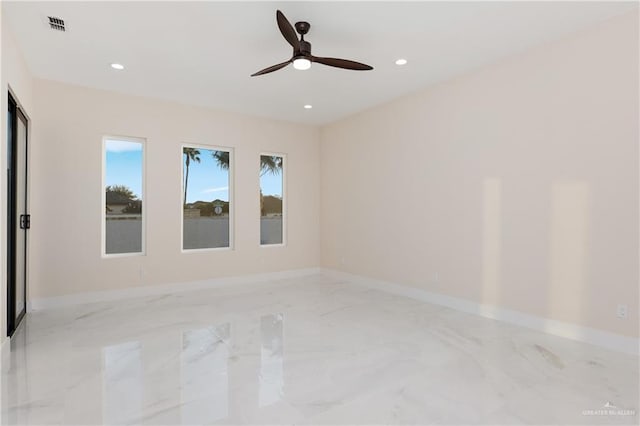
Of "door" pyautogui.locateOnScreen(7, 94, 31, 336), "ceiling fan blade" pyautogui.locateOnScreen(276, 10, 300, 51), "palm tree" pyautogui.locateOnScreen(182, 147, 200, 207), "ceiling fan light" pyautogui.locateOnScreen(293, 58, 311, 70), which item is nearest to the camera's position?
"ceiling fan blade" pyautogui.locateOnScreen(276, 10, 300, 51)

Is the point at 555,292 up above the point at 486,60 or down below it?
below

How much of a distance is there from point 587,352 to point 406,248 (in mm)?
2359

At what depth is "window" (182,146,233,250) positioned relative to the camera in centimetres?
550

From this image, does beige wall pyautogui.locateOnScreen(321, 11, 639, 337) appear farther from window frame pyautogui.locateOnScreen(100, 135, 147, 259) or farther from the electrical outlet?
window frame pyautogui.locateOnScreen(100, 135, 147, 259)

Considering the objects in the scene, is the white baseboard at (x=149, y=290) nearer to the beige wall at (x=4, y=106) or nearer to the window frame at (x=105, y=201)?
the window frame at (x=105, y=201)

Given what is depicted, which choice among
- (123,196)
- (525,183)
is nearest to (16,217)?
(123,196)

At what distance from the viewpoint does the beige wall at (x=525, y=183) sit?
3006 mm

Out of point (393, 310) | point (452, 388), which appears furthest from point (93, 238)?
point (452, 388)

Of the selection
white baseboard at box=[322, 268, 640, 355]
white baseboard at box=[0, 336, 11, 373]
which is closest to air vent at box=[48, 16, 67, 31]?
white baseboard at box=[0, 336, 11, 373]

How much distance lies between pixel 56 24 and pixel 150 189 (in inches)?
94.0

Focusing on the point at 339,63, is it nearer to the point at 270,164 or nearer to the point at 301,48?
the point at 301,48

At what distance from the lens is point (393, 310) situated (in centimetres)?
423

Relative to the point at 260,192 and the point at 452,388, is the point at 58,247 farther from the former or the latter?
the point at 452,388

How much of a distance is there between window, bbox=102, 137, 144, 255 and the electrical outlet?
18.2 ft
